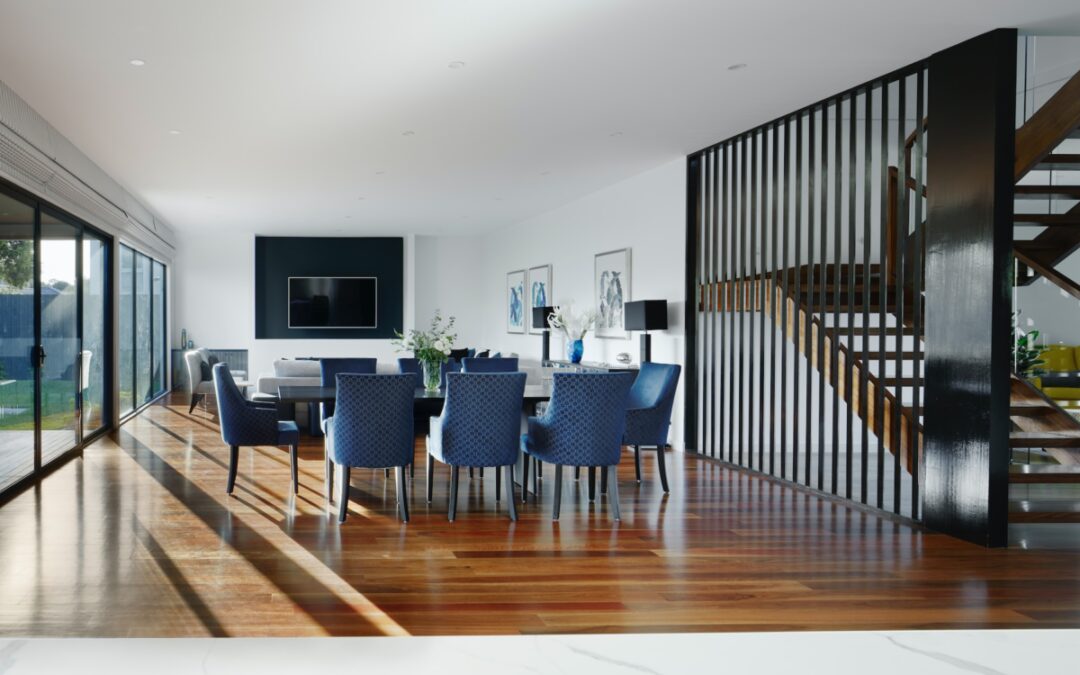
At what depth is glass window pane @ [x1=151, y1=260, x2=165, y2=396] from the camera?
38.5ft

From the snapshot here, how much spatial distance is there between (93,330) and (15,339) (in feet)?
7.99

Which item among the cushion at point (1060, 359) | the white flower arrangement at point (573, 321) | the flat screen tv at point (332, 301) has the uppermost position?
the flat screen tv at point (332, 301)

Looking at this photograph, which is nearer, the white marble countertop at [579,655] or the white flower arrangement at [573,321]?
the white marble countertop at [579,655]

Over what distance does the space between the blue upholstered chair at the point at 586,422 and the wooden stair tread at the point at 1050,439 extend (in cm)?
209

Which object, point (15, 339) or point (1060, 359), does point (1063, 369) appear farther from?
point (15, 339)

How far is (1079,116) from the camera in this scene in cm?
416

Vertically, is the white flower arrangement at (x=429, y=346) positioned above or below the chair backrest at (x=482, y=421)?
above

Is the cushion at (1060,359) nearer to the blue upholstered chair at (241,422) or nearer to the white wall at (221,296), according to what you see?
the blue upholstered chair at (241,422)

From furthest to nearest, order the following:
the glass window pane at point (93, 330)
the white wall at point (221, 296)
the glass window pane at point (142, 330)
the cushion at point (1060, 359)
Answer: the white wall at point (221, 296) → the glass window pane at point (142, 330) → the glass window pane at point (93, 330) → the cushion at point (1060, 359)

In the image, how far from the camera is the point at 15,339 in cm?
550

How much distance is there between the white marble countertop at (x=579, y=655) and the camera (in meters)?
1.02

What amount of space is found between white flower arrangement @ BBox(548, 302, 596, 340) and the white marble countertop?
320 inches

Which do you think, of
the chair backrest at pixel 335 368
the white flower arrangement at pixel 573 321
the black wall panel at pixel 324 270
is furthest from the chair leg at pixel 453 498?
the black wall panel at pixel 324 270

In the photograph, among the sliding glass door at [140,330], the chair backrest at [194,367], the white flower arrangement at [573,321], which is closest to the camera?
the white flower arrangement at [573,321]
